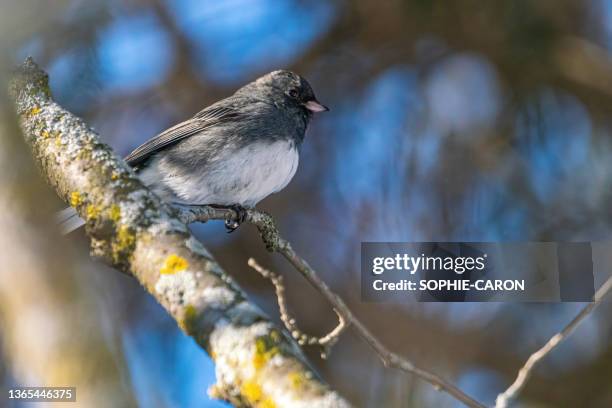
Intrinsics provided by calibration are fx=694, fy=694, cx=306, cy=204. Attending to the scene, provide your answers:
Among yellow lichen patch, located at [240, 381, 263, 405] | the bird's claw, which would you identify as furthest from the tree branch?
the bird's claw

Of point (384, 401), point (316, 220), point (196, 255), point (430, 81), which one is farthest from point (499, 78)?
point (196, 255)

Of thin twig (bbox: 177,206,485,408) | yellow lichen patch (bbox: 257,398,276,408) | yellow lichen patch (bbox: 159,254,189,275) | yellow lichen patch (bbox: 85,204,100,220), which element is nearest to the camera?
yellow lichen patch (bbox: 257,398,276,408)

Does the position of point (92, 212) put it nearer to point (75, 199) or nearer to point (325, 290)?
point (75, 199)

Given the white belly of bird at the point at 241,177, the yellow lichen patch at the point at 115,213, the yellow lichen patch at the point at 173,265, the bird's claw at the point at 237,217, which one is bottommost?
the yellow lichen patch at the point at 173,265

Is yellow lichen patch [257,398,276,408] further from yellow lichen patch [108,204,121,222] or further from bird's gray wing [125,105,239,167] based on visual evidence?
bird's gray wing [125,105,239,167]

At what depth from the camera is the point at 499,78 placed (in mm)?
2344

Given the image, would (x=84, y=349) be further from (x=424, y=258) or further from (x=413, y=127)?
(x=413, y=127)

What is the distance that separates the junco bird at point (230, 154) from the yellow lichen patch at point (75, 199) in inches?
30.8

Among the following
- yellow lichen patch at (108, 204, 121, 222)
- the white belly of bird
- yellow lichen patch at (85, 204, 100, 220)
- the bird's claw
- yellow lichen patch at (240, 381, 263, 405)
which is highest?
the white belly of bird

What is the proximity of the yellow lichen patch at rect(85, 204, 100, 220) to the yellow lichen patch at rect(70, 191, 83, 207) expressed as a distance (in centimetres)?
2

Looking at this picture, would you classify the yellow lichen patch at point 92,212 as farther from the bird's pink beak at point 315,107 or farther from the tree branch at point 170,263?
the bird's pink beak at point 315,107

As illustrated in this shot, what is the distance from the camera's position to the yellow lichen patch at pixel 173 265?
2.80 ft

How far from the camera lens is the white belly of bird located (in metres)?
1.85

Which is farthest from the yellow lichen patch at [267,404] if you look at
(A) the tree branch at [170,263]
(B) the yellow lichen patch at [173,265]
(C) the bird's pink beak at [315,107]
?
(C) the bird's pink beak at [315,107]
